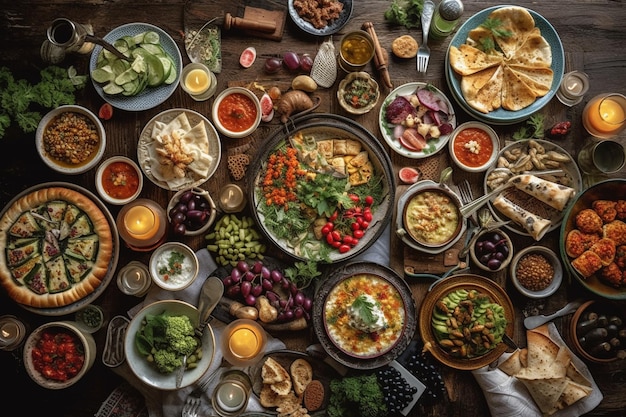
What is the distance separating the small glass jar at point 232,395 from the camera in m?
4.13

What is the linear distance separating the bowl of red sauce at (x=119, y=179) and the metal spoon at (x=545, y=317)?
3.33 m

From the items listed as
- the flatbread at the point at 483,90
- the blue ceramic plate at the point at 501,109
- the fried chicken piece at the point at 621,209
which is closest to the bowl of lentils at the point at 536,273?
the fried chicken piece at the point at 621,209

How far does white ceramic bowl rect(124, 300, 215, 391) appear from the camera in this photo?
4.10 metres

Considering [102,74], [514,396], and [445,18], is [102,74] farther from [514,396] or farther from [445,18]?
[514,396]

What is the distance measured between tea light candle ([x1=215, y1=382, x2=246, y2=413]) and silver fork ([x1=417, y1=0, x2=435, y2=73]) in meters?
2.98

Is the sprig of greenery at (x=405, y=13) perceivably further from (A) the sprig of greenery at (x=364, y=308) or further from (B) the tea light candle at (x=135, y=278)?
(B) the tea light candle at (x=135, y=278)

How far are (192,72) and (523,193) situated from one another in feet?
9.51

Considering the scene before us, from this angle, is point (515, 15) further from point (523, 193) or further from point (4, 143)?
point (4, 143)

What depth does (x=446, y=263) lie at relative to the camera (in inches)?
177

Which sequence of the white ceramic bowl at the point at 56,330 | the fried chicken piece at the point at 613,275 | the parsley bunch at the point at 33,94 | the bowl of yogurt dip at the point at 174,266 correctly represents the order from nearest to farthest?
1. the white ceramic bowl at the point at 56,330
2. the parsley bunch at the point at 33,94
3. the bowl of yogurt dip at the point at 174,266
4. the fried chicken piece at the point at 613,275

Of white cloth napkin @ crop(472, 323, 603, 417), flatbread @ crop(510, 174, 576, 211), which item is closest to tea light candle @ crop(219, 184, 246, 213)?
flatbread @ crop(510, 174, 576, 211)

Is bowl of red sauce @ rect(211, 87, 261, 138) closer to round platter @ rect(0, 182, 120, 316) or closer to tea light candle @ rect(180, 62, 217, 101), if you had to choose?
tea light candle @ rect(180, 62, 217, 101)

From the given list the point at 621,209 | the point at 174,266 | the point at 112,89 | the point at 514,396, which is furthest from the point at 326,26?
the point at 514,396

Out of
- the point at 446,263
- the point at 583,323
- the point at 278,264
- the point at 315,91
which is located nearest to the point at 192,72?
the point at 315,91
